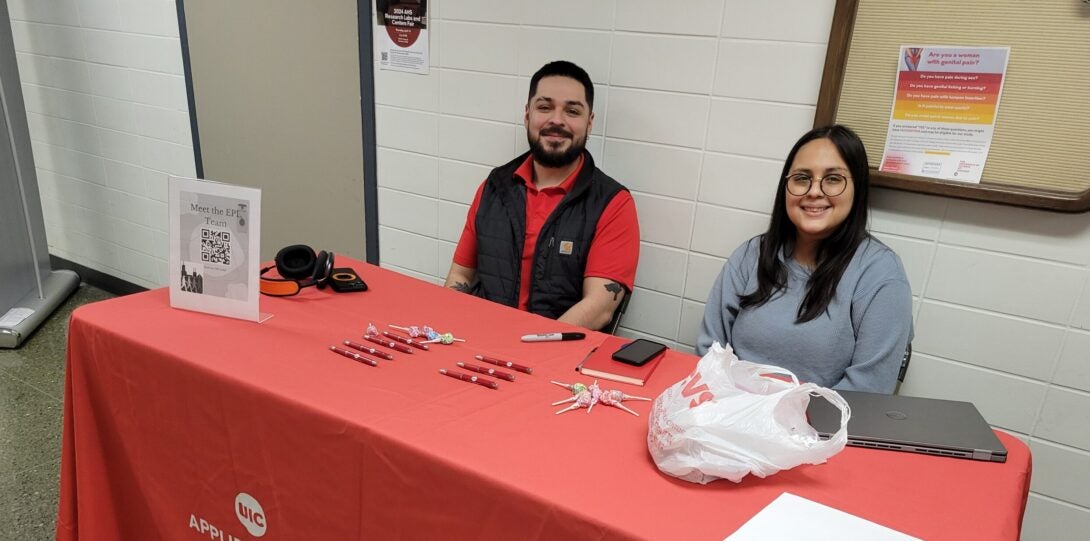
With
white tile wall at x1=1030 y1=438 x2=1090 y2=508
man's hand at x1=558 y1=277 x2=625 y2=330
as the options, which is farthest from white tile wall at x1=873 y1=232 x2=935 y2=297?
man's hand at x1=558 y1=277 x2=625 y2=330

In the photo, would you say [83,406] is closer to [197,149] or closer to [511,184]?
[511,184]

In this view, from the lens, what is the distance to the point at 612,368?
1.24 m

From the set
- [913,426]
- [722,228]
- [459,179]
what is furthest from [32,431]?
[913,426]

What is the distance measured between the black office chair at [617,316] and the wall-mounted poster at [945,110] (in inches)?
32.5

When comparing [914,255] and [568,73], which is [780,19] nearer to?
[568,73]

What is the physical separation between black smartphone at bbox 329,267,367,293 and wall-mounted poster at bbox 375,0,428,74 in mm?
995

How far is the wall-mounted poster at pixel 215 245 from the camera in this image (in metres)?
1.34

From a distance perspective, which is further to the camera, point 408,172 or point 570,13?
point 408,172

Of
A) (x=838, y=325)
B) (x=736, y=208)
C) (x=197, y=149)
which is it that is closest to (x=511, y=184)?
(x=736, y=208)

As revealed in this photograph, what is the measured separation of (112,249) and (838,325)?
3720 mm

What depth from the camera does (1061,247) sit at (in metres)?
1.57

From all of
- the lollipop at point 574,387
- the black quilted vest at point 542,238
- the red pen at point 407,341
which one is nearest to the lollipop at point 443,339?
the red pen at point 407,341

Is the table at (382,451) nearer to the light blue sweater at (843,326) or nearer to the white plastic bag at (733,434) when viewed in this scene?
the white plastic bag at (733,434)

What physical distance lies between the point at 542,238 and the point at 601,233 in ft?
0.61
